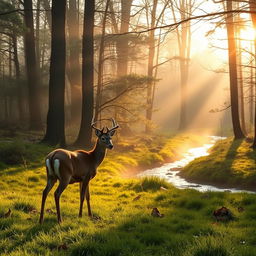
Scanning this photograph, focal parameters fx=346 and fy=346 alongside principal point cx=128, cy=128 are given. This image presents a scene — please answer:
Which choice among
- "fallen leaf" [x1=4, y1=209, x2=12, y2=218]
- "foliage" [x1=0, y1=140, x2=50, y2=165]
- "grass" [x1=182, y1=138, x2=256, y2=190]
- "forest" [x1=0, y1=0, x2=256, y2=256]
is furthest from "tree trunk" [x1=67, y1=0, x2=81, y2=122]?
"fallen leaf" [x1=4, y1=209, x2=12, y2=218]

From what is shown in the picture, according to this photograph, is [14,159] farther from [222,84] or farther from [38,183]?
[222,84]

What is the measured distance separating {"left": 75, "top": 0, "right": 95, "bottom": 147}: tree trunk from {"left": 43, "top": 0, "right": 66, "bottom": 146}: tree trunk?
1.59 meters

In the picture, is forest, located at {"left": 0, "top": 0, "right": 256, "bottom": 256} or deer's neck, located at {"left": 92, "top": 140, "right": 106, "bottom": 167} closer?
forest, located at {"left": 0, "top": 0, "right": 256, "bottom": 256}

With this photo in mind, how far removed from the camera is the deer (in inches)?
286

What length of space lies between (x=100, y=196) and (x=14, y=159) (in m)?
5.79

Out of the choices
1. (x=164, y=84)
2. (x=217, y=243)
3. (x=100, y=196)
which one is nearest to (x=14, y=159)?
(x=100, y=196)

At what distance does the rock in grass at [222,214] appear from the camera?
829cm

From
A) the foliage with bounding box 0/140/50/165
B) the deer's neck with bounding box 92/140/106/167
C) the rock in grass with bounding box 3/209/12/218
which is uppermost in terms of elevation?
the deer's neck with bounding box 92/140/106/167

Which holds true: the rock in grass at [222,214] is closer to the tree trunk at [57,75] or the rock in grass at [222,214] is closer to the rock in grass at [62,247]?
the rock in grass at [62,247]

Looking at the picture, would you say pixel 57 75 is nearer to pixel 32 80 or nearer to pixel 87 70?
pixel 87 70

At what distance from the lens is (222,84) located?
75438 mm

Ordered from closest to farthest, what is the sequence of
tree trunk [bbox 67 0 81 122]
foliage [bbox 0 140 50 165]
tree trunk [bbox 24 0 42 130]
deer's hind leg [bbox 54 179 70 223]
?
deer's hind leg [bbox 54 179 70 223] < foliage [bbox 0 140 50 165] < tree trunk [bbox 24 0 42 130] < tree trunk [bbox 67 0 81 122]

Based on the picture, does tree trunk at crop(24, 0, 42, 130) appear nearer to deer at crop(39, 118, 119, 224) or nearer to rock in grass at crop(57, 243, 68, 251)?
deer at crop(39, 118, 119, 224)

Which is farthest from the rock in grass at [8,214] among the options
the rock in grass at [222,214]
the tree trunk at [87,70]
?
the tree trunk at [87,70]
